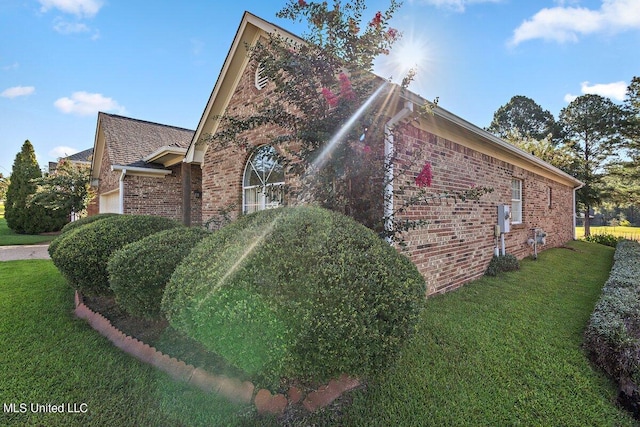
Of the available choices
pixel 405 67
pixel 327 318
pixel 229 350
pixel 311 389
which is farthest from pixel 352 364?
pixel 405 67

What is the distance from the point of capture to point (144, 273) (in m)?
3.47

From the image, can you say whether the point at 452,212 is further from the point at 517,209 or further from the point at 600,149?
the point at 600,149

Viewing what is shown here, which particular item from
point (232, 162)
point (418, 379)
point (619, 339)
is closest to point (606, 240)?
point (619, 339)

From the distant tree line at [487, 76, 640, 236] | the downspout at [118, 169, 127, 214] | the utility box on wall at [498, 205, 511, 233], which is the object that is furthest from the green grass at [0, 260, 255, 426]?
the distant tree line at [487, 76, 640, 236]

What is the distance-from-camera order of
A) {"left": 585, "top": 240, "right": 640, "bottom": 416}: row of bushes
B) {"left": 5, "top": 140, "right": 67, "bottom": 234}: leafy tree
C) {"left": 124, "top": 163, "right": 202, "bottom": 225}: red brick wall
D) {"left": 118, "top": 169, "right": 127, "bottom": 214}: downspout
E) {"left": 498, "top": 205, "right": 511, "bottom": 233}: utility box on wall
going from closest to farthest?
1. {"left": 585, "top": 240, "right": 640, "bottom": 416}: row of bushes
2. {"left": 498, "top": 205, "right": 511, "bottom": 233}: utility box on wall
3. {"left": 118, "top": 169, "right": 127, "bottom": 214}: downspout
4. {"left": 124, "top": 163, "right": 202, "bottom": 225}: red brick wall
5. {"left": 5, "top": 140, "right": 67, "bottom": 234}: leafy tree

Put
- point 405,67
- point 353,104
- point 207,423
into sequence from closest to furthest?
1. point 207,423
2. point 353,104
3. point 405,67

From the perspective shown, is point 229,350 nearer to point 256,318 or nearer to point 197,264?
point 256,318

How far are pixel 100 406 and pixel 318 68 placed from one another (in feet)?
14.0

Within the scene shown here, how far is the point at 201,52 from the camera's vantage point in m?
7.94

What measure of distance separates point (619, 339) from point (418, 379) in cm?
233

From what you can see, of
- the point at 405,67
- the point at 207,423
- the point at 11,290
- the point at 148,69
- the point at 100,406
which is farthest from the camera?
the point at 148,69

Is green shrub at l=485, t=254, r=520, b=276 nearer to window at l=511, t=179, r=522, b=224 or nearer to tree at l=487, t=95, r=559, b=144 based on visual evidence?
window at l=511, t=179, r=522, b=224

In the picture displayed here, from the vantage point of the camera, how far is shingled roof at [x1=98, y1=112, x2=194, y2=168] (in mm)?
11547

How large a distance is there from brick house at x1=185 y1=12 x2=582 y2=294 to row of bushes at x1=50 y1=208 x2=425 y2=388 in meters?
2.05
